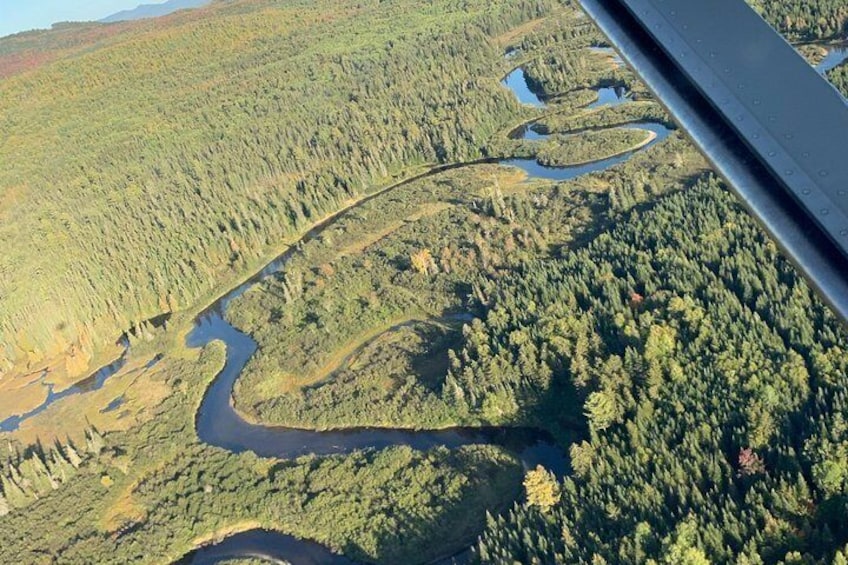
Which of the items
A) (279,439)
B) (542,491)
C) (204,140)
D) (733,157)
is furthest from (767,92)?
(204,140)

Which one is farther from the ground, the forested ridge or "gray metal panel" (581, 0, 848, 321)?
the forested ridge

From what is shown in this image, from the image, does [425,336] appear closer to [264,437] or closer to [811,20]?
[264,437]

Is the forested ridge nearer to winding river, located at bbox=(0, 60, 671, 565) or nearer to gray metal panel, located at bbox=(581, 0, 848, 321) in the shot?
winding river, located at bbox=(0, 60, 671, 565)

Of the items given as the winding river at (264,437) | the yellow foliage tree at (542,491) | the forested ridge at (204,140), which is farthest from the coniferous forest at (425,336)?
the forested ridge at (204,140)

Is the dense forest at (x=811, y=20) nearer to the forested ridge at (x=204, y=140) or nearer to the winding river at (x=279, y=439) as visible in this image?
the forested ridge at (x=204, y=140)

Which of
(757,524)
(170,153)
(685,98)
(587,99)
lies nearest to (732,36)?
(685,98)

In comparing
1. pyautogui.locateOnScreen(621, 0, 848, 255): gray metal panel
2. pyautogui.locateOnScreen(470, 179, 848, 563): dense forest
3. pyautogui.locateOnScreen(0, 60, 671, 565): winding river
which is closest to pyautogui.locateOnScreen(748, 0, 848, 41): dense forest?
pyautogui.locateOnScreen(0, 60, 671, 565): winding river
